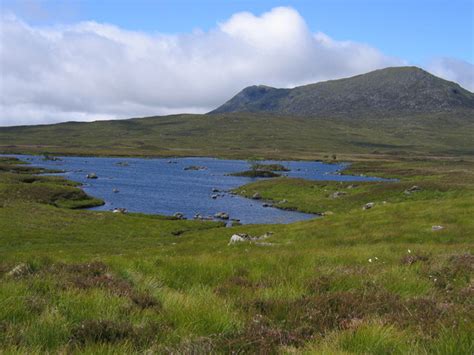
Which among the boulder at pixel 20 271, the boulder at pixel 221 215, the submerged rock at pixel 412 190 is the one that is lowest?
the boulder at pixel 221 215

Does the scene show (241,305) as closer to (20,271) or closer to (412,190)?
(20,271)

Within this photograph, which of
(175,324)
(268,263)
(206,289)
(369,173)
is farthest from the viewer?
(369,173)

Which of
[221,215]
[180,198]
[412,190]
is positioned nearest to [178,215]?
[221,215]

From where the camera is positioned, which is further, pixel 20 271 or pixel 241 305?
pixel 20 271

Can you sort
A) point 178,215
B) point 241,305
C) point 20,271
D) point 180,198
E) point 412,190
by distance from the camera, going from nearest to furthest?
1. point 241,305
2. point 20,271
3. point 178,215
4. point 412,190
5. point 180,198

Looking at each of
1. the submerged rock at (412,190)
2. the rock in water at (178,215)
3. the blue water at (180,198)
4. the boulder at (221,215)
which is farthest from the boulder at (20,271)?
the submerged rock at (412,190)

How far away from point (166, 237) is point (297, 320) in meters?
47.3

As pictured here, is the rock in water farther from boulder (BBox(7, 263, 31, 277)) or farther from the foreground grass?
boulder (BBox(7, 263, 31, 277))

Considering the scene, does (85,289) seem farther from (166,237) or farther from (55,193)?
(55,193)

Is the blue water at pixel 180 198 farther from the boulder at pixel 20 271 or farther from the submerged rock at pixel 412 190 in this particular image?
the boulder at pixel 20 271

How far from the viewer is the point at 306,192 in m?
98.4

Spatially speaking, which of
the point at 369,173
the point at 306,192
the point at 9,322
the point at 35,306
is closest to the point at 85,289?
the point at 35,306

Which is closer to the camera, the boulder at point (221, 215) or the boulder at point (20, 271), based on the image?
the boulder at point (20, 271)

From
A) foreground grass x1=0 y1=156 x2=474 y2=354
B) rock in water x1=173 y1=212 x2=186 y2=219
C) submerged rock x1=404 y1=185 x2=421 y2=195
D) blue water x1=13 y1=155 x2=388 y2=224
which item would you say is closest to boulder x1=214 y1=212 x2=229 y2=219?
blue water x1=13 y1=155 x2=388 y2=224
